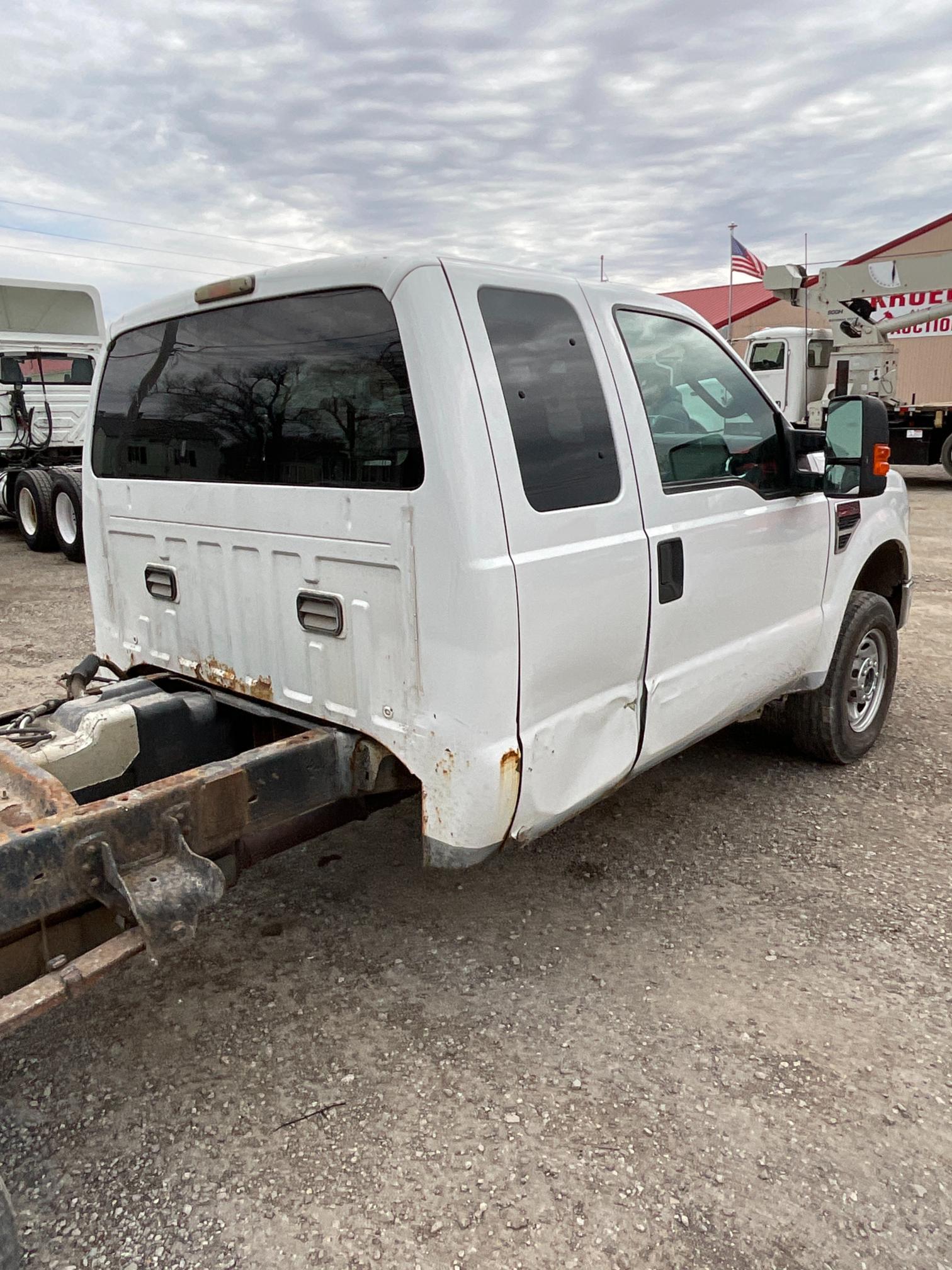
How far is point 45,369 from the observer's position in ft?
40.5

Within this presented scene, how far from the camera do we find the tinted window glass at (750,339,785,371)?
15.3 m

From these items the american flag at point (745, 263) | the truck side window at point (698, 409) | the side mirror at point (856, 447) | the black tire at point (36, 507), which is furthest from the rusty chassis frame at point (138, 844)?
the american flag at point (745, 263)

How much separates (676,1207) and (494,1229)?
41 centimetres

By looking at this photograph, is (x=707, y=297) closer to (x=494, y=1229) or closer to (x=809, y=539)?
(x=809, y=539)

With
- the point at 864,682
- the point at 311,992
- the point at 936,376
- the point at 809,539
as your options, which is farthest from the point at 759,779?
the point at 936,376

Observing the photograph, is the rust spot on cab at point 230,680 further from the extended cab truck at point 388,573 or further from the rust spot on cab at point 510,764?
the rust spot on cab at point 510,764

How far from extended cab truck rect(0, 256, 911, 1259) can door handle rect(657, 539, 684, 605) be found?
0.01 m

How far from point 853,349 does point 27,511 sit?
44.4 feet

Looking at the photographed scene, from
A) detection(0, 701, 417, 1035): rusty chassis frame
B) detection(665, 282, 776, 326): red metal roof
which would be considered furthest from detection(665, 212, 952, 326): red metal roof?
detection(0, 701, 417, 1035): rusty chassis frame

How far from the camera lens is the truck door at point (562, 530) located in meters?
2.55

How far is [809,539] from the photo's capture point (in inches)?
150

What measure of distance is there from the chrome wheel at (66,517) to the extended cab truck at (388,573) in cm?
792

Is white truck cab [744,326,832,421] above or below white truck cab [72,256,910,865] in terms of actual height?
above

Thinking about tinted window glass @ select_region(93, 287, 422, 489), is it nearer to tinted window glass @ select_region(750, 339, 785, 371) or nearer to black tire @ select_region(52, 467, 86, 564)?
black tire @ select_region(52, 467, 86, 564)
